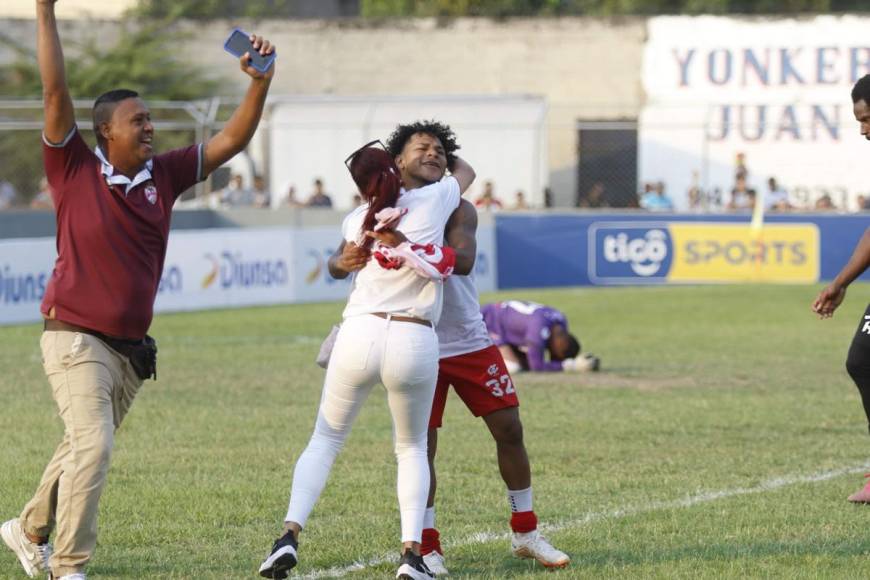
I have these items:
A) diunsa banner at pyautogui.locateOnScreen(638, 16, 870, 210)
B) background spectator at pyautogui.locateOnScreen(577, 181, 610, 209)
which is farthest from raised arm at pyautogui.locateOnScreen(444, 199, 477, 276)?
diunsa banner at pyautogui.locateOnScreen(638, 16, 870, 210)

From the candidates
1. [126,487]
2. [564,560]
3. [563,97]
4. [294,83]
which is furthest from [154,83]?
[564,560]

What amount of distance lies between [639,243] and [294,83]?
1492cm

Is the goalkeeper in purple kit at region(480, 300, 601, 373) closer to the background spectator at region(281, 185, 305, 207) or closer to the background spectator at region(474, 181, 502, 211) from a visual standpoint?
the background spectator at region(474, 181, 502, 211)

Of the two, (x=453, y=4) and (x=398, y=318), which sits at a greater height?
(x=453, y=4)

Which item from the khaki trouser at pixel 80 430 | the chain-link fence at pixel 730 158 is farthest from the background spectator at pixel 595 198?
the khaki trouser at pixel 80 430

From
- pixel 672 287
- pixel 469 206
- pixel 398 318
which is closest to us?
pixel 398 318

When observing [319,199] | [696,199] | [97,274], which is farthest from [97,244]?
[696,199]

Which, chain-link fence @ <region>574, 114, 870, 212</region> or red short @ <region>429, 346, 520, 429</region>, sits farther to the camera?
chain-link fence @ <region>574, 114, 870, 212</region>

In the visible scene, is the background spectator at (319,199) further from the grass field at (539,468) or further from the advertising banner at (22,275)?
the grass field at (539,468)

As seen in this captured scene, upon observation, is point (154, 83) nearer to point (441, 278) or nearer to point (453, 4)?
point (453, 4)

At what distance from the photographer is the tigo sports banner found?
91.8ft

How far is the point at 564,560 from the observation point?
265 inches

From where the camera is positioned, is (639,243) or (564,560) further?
(639,243)

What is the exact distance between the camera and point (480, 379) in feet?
22.1
